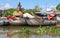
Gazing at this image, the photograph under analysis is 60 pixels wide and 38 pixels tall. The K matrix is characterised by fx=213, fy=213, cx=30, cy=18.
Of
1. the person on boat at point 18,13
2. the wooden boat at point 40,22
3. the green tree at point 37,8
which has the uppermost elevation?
the green tree at point 37,8

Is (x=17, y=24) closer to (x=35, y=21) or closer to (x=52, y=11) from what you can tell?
(x=35, y=21)

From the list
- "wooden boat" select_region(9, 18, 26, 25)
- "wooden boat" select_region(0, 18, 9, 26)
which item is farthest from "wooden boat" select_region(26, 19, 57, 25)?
"wooden boat" select_region(0, 18, 9, 26)

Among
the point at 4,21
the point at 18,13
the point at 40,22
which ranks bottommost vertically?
the point at 40,22

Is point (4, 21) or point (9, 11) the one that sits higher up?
point (9, 11)

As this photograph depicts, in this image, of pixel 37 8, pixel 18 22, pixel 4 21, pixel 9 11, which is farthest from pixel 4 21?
pixel 37 8

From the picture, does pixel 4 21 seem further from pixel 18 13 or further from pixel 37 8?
pixel 37 8

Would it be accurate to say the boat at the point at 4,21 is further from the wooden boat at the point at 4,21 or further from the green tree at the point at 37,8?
the green tree at the point at 37,8

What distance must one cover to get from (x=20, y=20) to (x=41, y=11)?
1.10 meters

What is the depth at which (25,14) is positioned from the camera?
405 inches

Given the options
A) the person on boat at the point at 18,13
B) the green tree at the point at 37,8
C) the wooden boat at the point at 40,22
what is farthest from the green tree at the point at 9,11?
the green tree at the point at 37,8

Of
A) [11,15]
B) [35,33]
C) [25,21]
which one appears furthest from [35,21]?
[35,33]

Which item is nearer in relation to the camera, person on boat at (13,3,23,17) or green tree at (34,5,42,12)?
green tree at (34,5,42,12)

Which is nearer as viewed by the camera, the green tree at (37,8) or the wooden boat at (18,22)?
the green tree at (37,8)

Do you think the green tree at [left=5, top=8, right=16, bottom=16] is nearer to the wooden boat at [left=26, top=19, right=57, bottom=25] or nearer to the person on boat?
the person on boat
